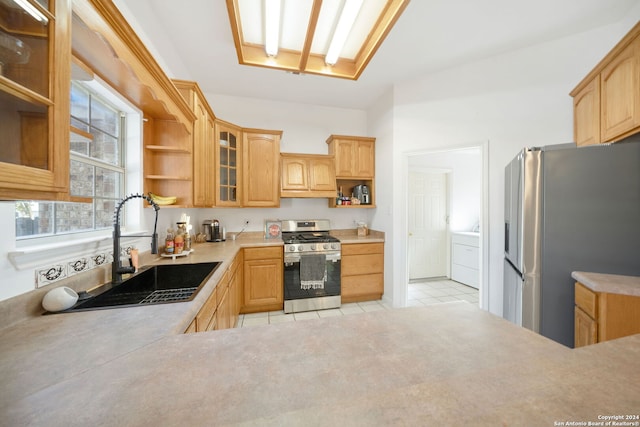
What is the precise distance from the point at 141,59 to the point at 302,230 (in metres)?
2.69

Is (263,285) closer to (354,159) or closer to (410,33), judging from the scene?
(354,159)

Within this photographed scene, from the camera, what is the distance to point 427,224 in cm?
436

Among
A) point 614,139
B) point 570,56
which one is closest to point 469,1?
point 570,56

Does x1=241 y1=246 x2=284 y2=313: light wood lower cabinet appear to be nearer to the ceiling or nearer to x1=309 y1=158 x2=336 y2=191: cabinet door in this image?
x1=309 y1=158 x2=336 y2=191: cabinet door

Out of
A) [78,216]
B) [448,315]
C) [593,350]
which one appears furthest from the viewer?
[78,216]

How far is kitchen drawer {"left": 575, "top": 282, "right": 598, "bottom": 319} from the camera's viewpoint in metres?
1.40

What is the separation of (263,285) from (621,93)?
11.5 ft

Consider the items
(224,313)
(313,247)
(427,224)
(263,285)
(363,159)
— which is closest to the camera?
(224,313)

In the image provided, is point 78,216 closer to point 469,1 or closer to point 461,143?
point 469,1

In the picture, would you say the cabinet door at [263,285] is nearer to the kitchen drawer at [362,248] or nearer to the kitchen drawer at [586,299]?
the kitchen drawer at [362,248]

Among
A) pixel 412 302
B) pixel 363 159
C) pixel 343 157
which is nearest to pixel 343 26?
pixel 343 157

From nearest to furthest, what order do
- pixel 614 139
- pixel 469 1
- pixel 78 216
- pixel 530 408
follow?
pixel 530 408
pixel 78 216
pixel 614 139
pixel 469 1

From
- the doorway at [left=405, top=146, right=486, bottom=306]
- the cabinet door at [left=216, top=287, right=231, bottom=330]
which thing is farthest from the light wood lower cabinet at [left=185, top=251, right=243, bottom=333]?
the doorway at [left=405, top=146, right=486, bottom=306]

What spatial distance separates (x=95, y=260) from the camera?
1.34 m
